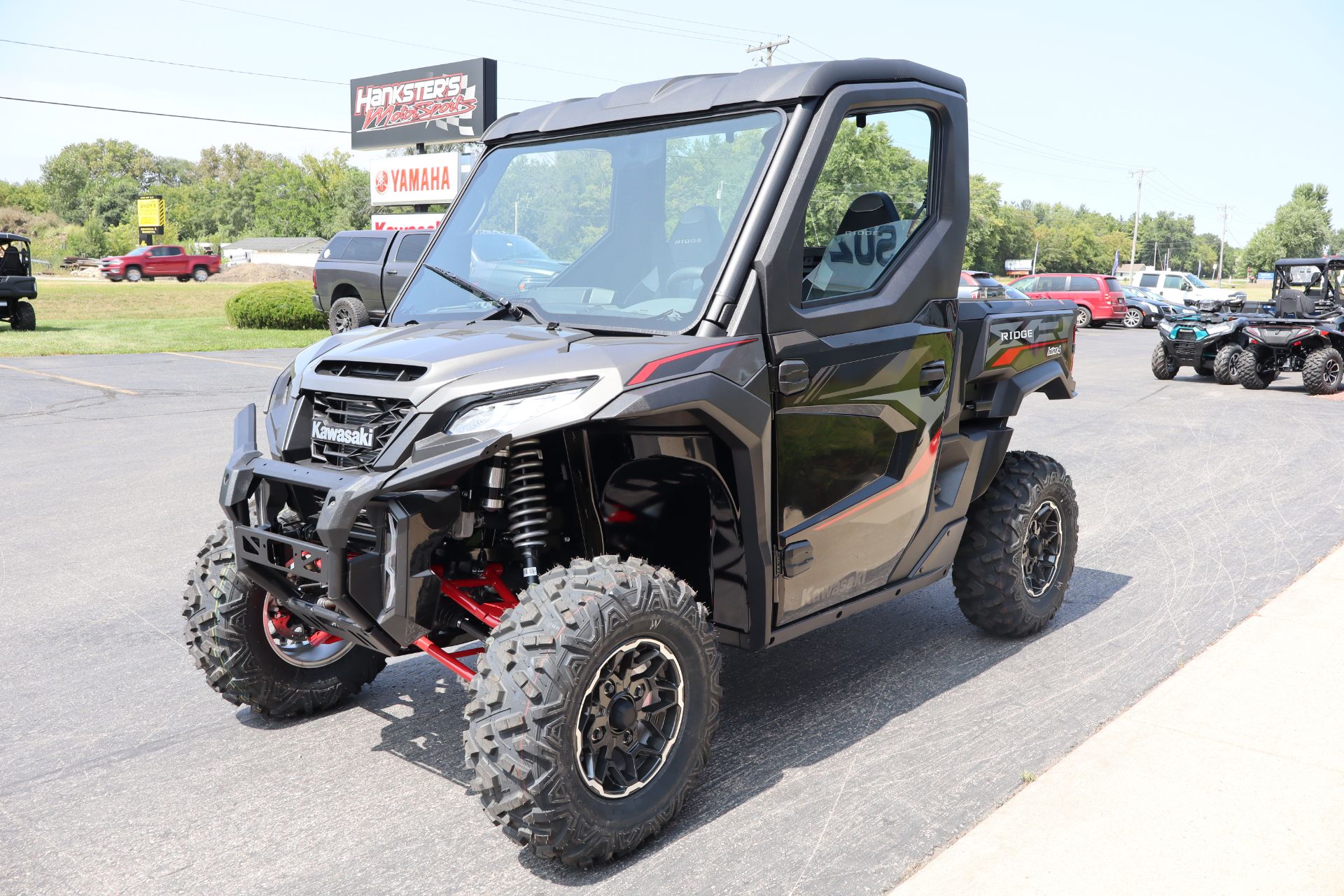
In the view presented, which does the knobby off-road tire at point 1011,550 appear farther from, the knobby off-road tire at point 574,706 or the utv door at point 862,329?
the knobby off-road tire at point 574,706

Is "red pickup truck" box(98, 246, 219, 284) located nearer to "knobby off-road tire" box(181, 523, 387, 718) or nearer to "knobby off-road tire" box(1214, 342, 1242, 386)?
"knobby off-road tire" box(1214, 342, 1242, 386)

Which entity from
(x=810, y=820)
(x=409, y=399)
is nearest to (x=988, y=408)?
(x=810, y=820)

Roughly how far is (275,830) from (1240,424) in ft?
42.7

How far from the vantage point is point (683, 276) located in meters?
3.63

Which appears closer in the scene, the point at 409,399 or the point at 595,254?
the point at 409,399

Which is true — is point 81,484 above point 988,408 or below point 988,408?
below

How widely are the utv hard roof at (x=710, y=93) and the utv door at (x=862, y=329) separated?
0.24 ft

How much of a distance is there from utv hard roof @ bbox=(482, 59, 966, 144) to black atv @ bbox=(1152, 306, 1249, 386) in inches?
610

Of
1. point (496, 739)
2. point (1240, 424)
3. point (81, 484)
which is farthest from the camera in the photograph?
point (1240, 424)

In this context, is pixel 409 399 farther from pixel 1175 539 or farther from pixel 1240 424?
pixel 1240 424

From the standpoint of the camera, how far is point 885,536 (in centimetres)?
427

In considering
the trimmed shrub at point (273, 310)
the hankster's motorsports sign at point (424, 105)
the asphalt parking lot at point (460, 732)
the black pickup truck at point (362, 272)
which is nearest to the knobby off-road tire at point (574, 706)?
the asphalt parking lot at point (460, 732)

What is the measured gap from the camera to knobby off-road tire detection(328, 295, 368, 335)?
20.6m

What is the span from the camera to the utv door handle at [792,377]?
11.7 feet
